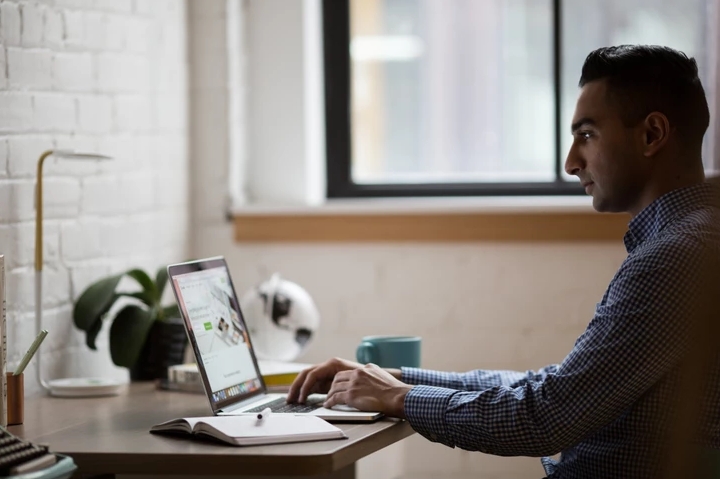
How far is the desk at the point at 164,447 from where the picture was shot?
1255mm

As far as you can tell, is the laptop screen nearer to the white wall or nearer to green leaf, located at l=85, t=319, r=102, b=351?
green leaf, located at l=85, t=319, r=102, b=351

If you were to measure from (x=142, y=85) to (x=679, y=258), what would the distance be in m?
1.39

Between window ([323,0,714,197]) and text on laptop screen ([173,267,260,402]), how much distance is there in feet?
3.38

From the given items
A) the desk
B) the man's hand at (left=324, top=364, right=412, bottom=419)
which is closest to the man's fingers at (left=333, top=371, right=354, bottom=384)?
the man's hand at (left=324, top=364, right=412, bottom=419)

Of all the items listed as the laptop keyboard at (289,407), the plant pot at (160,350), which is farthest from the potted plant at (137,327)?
the laptop keyboard at (289,407)

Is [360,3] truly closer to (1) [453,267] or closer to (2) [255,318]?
(1) [453,267]

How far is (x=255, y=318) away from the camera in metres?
2.19

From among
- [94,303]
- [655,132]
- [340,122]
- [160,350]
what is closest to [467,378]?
[655,132]

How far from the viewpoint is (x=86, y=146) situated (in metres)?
2.08

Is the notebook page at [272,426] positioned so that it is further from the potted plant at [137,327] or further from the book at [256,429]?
the potted plant at [137,327]

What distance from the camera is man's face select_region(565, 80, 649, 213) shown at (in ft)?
5.02

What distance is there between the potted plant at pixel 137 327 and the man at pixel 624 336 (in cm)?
43

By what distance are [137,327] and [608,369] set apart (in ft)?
3.23

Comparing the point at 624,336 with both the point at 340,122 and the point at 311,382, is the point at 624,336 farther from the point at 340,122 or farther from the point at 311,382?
the point at 340,122
